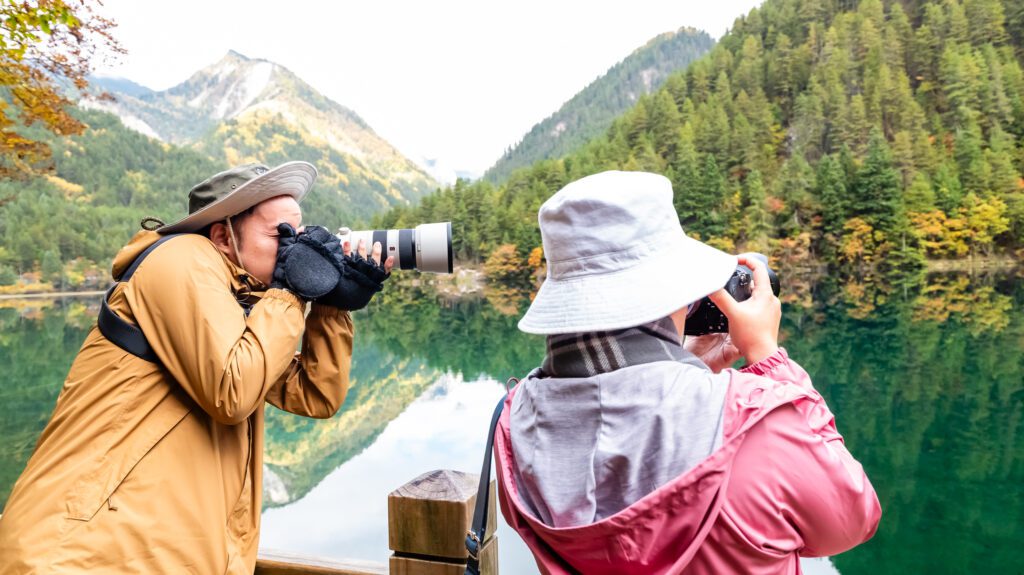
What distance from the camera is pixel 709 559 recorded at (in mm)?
718

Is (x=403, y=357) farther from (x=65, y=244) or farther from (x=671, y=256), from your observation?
(x=65, y=244)

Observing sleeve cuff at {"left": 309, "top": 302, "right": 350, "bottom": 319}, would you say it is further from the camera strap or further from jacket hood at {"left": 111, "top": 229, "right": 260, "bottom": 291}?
the camera strap

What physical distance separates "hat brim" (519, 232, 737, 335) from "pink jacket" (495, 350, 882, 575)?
0.11 m

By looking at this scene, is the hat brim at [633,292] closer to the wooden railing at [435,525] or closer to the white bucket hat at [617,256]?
the white bucket hat at [617,256]

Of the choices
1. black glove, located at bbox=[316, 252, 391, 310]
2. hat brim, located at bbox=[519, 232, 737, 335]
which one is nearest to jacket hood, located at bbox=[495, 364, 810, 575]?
hat brim, located at bbox=[519, 232, 737, 335]

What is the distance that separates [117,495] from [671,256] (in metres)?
0.89

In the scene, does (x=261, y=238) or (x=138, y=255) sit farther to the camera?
(x=261, y=238)

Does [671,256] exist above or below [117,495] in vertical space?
above

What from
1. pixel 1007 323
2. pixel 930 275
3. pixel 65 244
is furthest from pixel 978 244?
pixel 65 244

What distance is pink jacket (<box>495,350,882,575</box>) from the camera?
0.68 m

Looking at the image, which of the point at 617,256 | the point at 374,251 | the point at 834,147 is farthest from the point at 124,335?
the point at 834,147

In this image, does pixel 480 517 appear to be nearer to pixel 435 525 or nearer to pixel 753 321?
pixel 435 525

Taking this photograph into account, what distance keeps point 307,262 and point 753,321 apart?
31.6 inches

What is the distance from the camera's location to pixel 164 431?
1052mm
